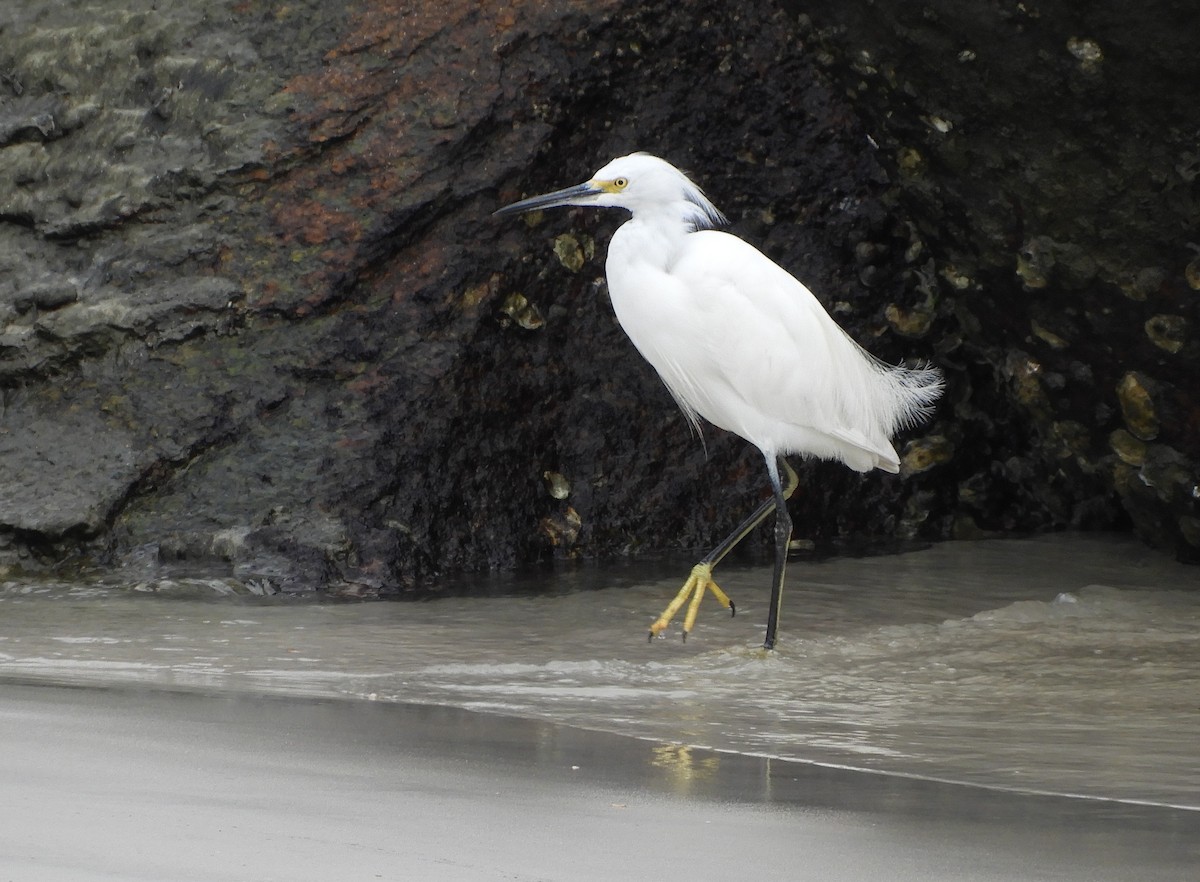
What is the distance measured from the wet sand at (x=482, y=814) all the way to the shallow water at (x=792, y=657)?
0.20 metres

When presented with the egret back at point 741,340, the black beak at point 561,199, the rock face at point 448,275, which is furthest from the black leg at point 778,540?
the black beak at point 561,199

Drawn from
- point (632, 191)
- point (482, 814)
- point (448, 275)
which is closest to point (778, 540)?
point (632, 191)

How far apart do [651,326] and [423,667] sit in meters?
1.38

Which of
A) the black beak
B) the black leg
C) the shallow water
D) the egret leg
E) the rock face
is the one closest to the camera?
the shallow water

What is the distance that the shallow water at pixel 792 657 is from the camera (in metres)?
3.19

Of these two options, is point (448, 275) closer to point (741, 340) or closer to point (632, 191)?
point (632, 191)

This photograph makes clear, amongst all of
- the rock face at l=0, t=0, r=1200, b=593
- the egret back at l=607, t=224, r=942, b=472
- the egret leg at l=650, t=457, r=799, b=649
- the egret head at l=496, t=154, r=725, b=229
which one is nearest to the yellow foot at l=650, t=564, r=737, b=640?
the egret leg at l=650, t=457, r=799, b=649

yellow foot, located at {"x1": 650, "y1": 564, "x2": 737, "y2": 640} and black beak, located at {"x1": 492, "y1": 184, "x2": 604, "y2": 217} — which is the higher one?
black beak, located at {"x1": 492, "y1": 184, "x2": 604, "y2": 217}

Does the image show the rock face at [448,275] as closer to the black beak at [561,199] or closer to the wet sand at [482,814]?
the black beak at [561,199]

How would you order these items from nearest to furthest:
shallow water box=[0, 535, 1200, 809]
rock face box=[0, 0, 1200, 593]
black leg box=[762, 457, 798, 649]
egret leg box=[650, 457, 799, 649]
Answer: shallow water box=[0, 535, 1200, 809] < black leg box=[762, 457, 798, 649] < egret leg box=[650, 457, 799, 649] < rock face box=[0, 0, 1200, 593]

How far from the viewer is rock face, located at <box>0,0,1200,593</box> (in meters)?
4.88

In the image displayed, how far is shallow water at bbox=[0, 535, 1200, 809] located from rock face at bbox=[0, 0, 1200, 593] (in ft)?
1.14

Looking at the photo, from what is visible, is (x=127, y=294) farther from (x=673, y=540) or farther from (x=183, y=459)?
(x=673, y=540)

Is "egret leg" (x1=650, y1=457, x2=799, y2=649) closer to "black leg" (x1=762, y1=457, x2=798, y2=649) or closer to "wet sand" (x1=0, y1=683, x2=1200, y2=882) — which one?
"black leg" (x1=762, y1=457, x2=798, y2=649)
